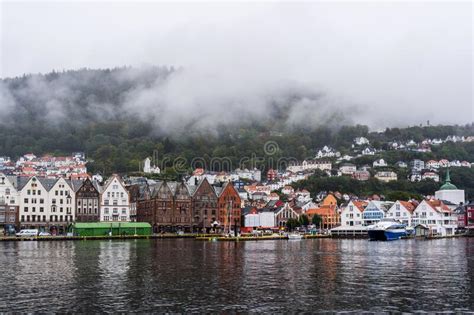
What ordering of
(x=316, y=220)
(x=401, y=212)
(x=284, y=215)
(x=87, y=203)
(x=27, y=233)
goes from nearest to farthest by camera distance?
(x=27, y=233) < (x=87, y=203) < (x=401, y=212) < (x=284, y=215) < (x=316, y=220)

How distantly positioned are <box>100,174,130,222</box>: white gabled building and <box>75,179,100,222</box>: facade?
1032 millimetres

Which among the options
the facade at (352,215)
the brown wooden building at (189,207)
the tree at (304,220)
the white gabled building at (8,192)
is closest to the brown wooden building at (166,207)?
the brown wooden building at (189,207)

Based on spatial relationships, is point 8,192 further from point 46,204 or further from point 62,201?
point 62,201

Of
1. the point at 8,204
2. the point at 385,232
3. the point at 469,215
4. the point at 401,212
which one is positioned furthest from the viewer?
the point at 469,215

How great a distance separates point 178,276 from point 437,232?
339ft

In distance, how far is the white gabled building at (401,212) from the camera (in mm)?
136325

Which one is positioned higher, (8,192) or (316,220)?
(8,192)

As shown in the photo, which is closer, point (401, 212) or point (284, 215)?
point (401, 212)

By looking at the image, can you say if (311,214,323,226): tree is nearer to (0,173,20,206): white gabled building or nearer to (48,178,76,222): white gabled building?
(48,178,76,222): white gabled building

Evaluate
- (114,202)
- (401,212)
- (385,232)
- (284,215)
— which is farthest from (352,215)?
(114,202)

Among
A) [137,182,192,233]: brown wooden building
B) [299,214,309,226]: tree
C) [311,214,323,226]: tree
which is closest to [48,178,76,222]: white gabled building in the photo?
[137,182,192,233]: brown wooden building

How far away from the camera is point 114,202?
124m

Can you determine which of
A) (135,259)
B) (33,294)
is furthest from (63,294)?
(135,259)

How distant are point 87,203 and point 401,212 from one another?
71171mm
